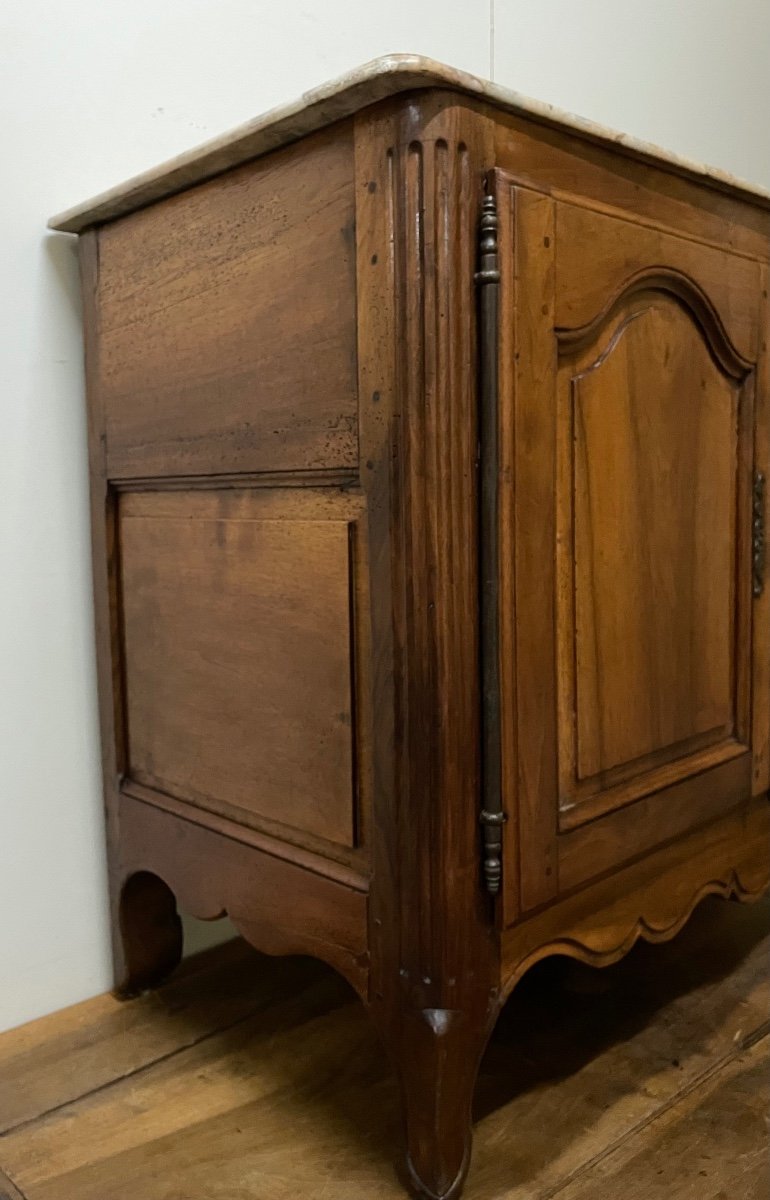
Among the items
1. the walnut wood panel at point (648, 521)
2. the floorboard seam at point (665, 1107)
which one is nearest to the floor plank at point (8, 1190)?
the floorboard seam at point (665, 1107)

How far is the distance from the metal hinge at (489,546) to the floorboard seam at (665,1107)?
0.26 meters

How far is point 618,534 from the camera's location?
89 centimetres

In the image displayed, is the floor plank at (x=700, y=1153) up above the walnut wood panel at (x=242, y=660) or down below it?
below

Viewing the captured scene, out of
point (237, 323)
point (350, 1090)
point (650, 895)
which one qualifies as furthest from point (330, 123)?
point (350, 1090)

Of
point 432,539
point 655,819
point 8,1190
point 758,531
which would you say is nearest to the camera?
point 432,539

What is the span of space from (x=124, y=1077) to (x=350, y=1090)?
0.23 m

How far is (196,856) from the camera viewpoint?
101cm

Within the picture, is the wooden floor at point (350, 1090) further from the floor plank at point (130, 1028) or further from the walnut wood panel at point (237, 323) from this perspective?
the walnut wood panel at point (237, 323)

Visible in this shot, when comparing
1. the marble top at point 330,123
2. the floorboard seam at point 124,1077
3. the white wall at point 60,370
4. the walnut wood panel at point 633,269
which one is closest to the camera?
the marble top at point 330,123

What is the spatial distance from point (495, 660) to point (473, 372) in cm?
22

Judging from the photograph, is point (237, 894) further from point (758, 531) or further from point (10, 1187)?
point (758, 531)

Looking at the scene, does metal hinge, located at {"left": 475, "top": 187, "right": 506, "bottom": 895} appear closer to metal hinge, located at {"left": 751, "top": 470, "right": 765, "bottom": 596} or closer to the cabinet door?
the cabinet door

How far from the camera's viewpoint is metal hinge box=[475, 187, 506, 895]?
734 mm

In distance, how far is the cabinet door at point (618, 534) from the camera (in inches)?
30.7
